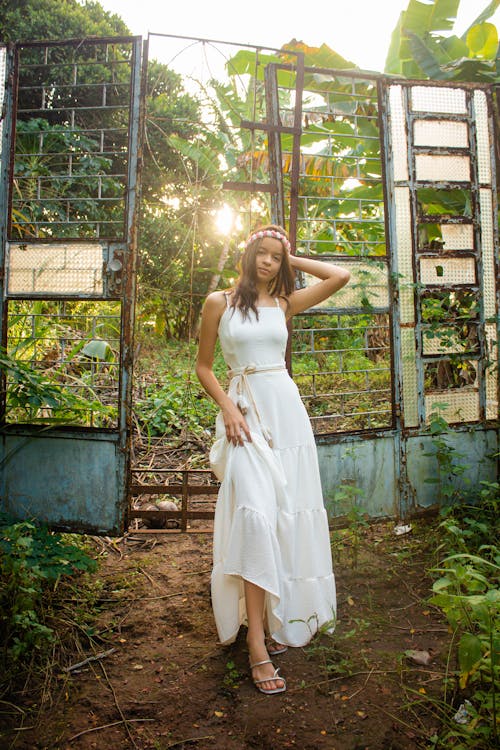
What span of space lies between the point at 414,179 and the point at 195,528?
2722mm

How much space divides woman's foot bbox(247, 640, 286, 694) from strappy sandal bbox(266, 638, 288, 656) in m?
0.19

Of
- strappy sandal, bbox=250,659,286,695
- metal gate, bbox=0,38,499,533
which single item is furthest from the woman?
metal gate, bbox=0,38,499,533

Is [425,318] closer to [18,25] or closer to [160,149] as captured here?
[160,149]

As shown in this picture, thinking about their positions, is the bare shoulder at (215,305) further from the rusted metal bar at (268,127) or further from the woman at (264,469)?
the rusted metal bar at (268,127)

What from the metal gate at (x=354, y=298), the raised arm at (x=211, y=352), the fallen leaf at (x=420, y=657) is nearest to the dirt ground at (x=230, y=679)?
the fallen leaf at (x=420, y=657)

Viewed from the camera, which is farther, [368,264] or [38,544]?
[368,264]

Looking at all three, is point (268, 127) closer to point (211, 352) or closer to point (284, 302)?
point (284, 302)

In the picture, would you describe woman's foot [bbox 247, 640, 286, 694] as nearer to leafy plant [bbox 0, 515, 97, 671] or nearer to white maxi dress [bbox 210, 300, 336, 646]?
white maxi dress [bbox 210, 300, 336, 646]

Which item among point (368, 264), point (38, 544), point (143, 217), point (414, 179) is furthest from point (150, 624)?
point (143, 217)

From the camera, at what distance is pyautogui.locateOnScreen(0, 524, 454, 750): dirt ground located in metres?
1.94

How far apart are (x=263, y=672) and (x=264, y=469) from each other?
80cm

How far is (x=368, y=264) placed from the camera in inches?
140

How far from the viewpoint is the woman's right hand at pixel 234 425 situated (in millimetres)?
2439

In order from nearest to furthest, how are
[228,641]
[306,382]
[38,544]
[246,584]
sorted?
[246,584] → [228,641] → [38,544] → [306,382]
